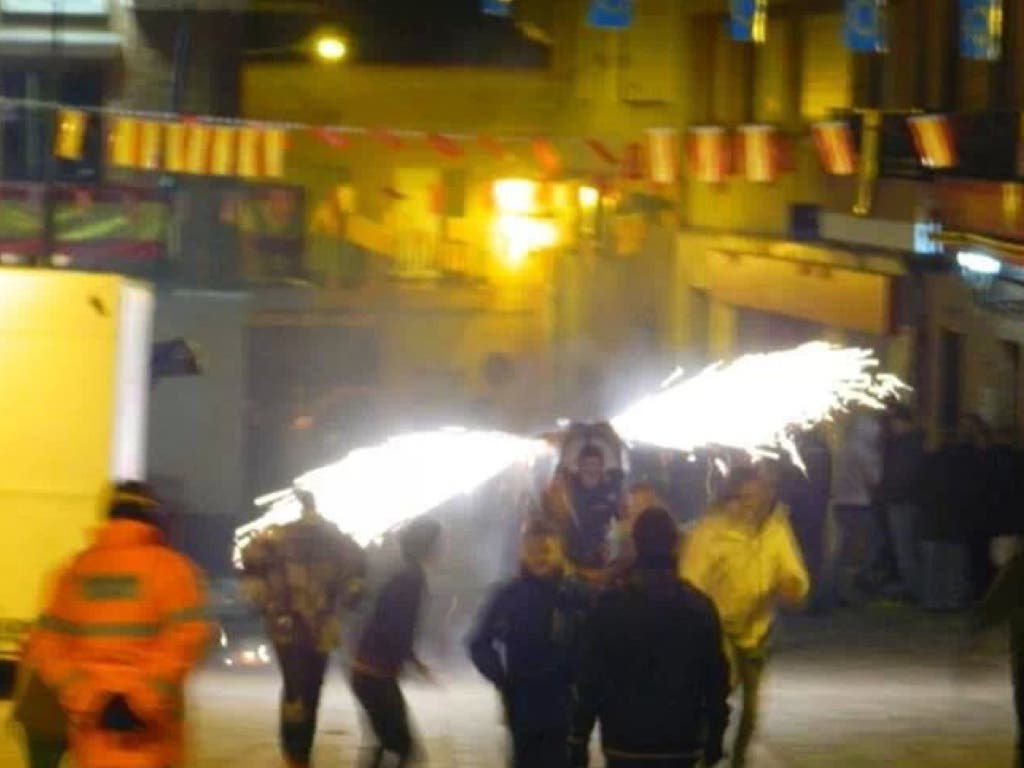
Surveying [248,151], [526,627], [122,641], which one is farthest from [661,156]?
[122,641]

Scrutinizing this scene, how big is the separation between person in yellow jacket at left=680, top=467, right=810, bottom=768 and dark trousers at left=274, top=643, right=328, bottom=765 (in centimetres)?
187

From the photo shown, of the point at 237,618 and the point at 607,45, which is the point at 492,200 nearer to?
the point at 607,45

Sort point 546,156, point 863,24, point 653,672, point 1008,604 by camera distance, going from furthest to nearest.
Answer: point 546,156
point 863,24
point 1008,604
point 653,672

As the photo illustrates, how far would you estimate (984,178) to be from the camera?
70.7 feet

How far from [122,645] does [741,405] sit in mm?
6855

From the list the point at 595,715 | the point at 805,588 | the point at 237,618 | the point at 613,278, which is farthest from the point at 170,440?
the point at 595,715

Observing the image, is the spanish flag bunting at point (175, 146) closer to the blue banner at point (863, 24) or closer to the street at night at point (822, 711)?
the blue banner at point (863, 24)

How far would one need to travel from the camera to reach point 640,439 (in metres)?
15.5

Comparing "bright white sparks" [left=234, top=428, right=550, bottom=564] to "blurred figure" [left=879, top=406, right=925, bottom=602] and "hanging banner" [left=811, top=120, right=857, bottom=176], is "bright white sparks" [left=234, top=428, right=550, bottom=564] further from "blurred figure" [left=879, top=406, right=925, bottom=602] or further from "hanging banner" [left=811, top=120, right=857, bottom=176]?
"hanging banner" [left=811, top=120, right=857, bottom=176]

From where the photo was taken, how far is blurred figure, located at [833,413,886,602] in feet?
67.4

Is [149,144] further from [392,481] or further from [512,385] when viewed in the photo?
[392,481]

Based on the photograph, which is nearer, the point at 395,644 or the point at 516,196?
the point at 395,644

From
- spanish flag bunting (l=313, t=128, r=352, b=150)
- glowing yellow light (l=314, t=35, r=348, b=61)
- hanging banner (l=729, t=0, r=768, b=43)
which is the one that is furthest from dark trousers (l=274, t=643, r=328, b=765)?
glowing yellow light (l=314, t=35, r=348, b=61)

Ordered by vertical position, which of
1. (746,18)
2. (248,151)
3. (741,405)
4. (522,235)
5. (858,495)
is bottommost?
(858,495)
